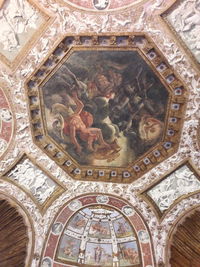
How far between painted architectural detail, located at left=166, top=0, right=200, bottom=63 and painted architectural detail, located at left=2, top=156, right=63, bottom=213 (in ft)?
22.0

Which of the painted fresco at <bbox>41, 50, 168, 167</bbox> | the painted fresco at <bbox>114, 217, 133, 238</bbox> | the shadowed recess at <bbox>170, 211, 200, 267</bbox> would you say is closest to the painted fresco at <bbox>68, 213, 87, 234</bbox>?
the painted fresco at <bbox>114, 217, 133, 238</bbox>

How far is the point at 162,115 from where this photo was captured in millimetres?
11656

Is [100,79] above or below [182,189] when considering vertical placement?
above

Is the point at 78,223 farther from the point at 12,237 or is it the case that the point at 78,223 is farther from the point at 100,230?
the point at 12,237

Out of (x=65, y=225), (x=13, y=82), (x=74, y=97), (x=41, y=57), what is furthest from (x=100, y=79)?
(x=65, y=225)

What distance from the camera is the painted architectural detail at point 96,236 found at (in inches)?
507

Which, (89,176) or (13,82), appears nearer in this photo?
(13,82)

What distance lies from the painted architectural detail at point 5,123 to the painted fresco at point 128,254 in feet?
18.8

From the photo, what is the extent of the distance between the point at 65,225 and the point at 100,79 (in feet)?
18.8

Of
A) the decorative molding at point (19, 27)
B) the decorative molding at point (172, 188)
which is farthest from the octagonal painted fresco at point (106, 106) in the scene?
the decorative molding at point (19, 27)

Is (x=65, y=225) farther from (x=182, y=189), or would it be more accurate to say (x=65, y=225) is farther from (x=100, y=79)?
(x=100, y=79)

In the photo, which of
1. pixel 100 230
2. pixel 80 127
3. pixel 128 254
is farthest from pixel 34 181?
pixel 128 254

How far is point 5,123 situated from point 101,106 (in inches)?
133

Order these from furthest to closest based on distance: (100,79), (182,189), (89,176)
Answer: (89,176) → (182,189) → (100,79)
